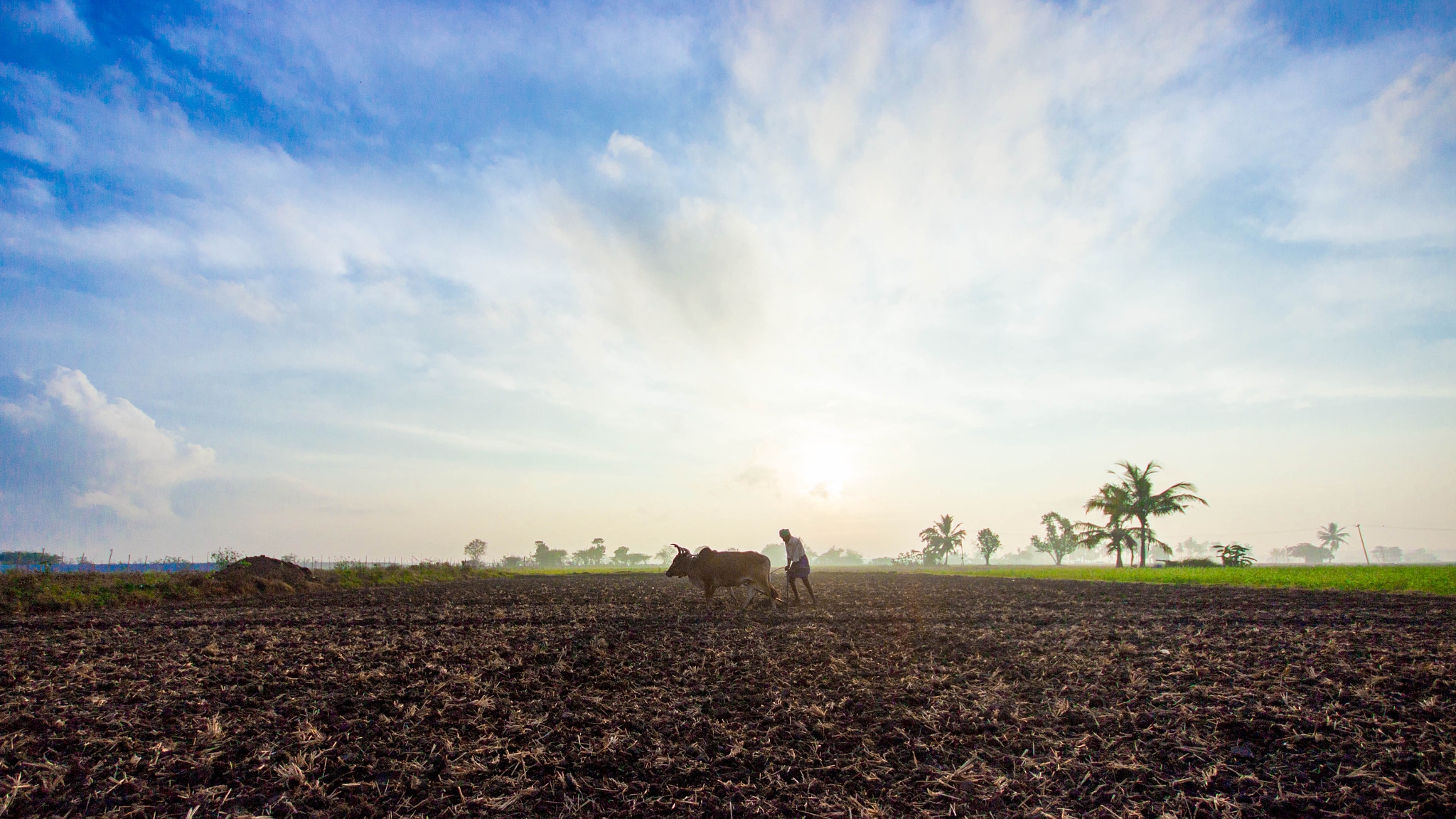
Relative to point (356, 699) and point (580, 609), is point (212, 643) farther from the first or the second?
point (580, 609)

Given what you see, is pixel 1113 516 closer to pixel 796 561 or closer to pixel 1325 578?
pixel 1325 578

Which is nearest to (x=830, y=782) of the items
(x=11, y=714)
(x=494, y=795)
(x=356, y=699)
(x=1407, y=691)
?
(x=494, y=795)

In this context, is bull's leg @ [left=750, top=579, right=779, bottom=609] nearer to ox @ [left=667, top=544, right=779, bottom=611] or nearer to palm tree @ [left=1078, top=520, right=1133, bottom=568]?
ox @ [left=667, top=544, right=779, bottom=611]

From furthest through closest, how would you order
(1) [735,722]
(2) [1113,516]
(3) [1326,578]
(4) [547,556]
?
1. (4) [547,556]
2. (2) [1113,516]
3. (3) [1326,578]
4. (1) [735,722]

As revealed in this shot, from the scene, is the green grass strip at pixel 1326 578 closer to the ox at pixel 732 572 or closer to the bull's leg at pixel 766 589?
the bull's leg at pixel 766 589

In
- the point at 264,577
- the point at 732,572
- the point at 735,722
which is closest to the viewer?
the point at 735,722

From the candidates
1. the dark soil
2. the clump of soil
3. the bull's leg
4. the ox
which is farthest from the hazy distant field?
the clump of soil

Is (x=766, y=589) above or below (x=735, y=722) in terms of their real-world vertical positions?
below

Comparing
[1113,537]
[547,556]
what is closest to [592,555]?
[547,556]

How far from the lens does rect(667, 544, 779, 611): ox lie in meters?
17.8

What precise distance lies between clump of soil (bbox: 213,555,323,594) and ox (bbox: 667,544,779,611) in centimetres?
2340

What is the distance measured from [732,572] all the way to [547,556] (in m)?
181

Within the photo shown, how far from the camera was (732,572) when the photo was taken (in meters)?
18.2

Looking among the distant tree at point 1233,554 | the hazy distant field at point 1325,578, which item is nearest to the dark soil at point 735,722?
the hazy distant field at point 1325,578
